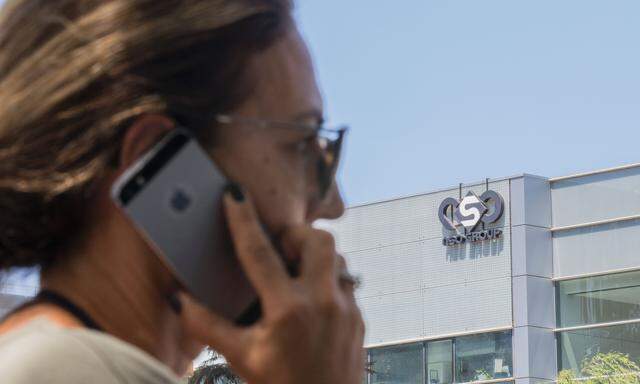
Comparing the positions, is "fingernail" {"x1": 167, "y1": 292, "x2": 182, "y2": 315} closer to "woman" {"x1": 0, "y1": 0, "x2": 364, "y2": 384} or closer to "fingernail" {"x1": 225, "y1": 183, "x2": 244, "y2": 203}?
"woman" {"x1": 0, "y1": 0, "x2": 364, "y2": 384}

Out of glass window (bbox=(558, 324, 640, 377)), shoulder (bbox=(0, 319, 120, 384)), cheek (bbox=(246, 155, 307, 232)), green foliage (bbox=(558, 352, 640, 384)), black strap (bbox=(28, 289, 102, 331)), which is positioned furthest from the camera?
glass window (bbox=(558, 324, 640, 377))

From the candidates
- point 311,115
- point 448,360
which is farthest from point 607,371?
point 311,115

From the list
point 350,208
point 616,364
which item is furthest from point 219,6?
point 350,208

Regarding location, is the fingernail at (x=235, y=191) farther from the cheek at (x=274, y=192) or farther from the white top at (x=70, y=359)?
the white top at (x=70, y=359)

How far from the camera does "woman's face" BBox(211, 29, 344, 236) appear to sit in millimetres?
1726

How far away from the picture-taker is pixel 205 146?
1.73m

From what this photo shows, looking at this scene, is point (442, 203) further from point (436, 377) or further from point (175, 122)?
point (175, 122)

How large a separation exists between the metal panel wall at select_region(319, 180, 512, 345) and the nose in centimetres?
4287

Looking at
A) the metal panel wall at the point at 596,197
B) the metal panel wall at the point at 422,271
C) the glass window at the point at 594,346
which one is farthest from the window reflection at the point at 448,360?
the metal panel wall at the point at 596,197

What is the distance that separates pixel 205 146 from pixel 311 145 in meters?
0.15

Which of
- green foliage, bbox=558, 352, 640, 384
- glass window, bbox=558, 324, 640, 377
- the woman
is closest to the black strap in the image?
the woman

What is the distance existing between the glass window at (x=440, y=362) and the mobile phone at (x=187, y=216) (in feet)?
147

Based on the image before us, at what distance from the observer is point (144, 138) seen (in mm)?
1668

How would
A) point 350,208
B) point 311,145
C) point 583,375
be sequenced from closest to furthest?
point 311,145
point 583,375
point 350,208
